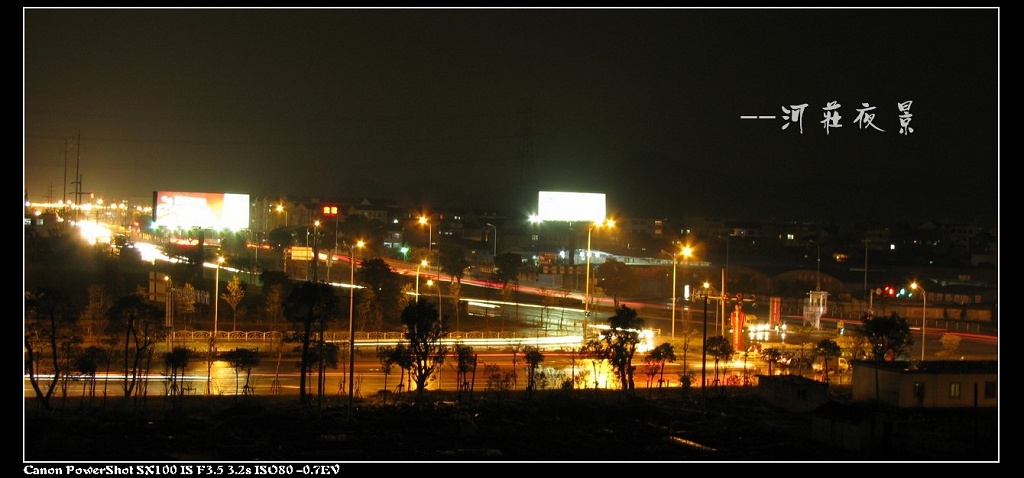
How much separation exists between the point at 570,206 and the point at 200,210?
9.80 m

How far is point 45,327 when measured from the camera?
9.78 m

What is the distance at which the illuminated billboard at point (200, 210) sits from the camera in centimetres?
1862

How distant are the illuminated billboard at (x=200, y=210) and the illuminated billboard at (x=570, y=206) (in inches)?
321

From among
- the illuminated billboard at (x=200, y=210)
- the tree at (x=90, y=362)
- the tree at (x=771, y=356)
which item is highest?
the illuminated billboard at (x=200, y=210)

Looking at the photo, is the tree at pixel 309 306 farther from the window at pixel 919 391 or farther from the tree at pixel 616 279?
A: the tree at pixel 616 279

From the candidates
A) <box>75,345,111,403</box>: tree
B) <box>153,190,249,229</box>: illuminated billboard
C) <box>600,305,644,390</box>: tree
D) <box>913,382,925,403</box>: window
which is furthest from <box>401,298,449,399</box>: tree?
<box>153,190,249,229</box>: illuminated billboard

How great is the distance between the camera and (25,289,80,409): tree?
8742 mm

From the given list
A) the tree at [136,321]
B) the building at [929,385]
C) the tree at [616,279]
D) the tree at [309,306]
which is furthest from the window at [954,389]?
the tree at [616,279]

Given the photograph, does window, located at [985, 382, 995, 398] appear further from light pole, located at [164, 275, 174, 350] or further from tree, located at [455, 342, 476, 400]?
light pole, located at [164, 275, 174, 350]

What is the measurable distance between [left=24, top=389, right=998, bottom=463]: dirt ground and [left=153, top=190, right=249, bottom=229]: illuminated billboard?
10869 millimetres

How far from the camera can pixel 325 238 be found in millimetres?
27047

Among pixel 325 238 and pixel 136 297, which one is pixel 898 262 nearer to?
pixel 325 238

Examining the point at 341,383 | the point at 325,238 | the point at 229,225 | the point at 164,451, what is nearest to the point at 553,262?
the point at 325,238
